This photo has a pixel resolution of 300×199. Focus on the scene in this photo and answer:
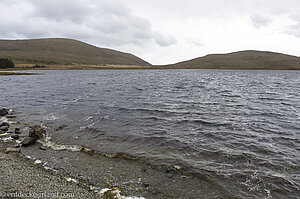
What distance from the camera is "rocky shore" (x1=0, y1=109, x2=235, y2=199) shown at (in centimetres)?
808

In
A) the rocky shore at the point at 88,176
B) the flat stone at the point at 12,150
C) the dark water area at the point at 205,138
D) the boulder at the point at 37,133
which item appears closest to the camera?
the rocky shore at the point at 88,176

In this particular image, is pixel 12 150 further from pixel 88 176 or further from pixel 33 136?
pixel 88 176

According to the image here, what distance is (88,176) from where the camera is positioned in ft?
30.7

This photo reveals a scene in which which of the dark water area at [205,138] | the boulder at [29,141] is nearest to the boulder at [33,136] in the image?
the boulder at [29,141]

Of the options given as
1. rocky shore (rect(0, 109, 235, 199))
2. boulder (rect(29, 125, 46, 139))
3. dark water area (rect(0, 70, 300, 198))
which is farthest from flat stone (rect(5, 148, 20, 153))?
dark water area (rect(0, 70, 300, 198))

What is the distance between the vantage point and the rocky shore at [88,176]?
8.08m

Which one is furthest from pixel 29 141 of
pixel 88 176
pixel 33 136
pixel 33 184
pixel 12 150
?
pixel 88 176

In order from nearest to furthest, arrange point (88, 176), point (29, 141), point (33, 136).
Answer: point (88, 176)
point (29, 141)
point (33, 136)

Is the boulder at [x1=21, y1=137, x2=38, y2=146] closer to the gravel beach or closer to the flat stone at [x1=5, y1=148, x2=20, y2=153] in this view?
the flat stone at [x1=5, y1=148, x2=20, y2=153]

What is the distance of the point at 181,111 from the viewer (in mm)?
23859

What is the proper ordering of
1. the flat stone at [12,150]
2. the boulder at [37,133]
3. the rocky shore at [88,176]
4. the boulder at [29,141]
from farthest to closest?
the boulder at [37,133] < the boulder at [29,141] < the flat stone at [12,150] < the rocky shore at [88,176]

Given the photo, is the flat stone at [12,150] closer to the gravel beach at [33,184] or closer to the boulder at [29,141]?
the boulder at [29,141]

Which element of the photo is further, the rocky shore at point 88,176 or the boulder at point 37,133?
the boulder at point 37,133

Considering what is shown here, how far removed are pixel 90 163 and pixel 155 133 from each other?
6.93m
